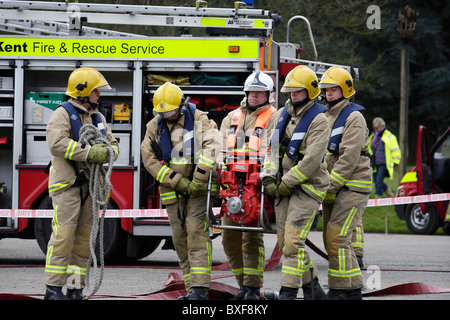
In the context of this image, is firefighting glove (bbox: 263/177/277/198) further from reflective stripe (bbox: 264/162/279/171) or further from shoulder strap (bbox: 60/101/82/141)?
shoulder strap (bbox: 60/101/82/141)

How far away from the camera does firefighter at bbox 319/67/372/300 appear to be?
7.54m

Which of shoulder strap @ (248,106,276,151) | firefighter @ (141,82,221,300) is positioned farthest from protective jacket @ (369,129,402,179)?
firefighter @ (141,82,221,300)

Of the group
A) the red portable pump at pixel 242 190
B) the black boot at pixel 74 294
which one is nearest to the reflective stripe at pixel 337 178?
the red portable pump at pixel 242 190

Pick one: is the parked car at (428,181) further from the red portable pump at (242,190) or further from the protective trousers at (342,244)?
the red portable pump at (242,190)

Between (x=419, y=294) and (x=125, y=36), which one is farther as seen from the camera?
(x=125, y=36)

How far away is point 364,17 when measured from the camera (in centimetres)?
2394

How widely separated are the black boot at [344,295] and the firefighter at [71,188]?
2.17 metres

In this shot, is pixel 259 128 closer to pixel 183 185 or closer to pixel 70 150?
pixel 183 185

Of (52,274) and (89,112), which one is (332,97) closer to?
(89,112)

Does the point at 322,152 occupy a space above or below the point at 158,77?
below

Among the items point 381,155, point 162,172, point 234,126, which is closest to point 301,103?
point 234,126

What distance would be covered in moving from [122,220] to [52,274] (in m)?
3.04
